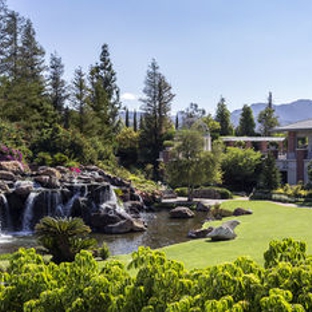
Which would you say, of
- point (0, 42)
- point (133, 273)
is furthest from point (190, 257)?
point (0, 42)

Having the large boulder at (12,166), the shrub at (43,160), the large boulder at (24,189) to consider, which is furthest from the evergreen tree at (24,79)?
the large boulder at (24,189)

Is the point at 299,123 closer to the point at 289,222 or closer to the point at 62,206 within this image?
the point at 289,222

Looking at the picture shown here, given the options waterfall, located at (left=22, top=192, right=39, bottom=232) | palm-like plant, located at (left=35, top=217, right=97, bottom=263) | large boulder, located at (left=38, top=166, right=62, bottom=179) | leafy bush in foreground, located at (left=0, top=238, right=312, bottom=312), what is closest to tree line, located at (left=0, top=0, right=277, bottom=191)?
large boulder, located at (left=38, top=166, right=62, bottom=179)

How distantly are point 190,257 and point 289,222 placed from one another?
7.87 metres

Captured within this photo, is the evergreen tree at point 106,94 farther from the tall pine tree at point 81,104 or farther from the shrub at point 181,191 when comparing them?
the shrub at point 181,191

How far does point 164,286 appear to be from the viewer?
169 inches

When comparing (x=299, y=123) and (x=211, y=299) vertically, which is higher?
(x=299, y=123)

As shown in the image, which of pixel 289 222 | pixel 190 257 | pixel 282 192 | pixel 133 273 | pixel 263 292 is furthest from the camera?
pixel 282 192

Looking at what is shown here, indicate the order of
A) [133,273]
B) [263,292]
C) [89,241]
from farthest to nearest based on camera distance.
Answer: [89,241], [133,273], [263,292]

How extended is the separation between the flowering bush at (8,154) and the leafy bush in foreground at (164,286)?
21.4 meters

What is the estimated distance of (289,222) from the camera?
17.0 metres

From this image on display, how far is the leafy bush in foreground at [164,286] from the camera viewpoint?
3.87 metres

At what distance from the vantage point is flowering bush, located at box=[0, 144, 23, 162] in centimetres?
2544

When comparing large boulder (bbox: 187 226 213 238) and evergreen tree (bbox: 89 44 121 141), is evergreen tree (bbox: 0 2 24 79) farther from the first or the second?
large boulder (bbox: 187 226 213 238)
